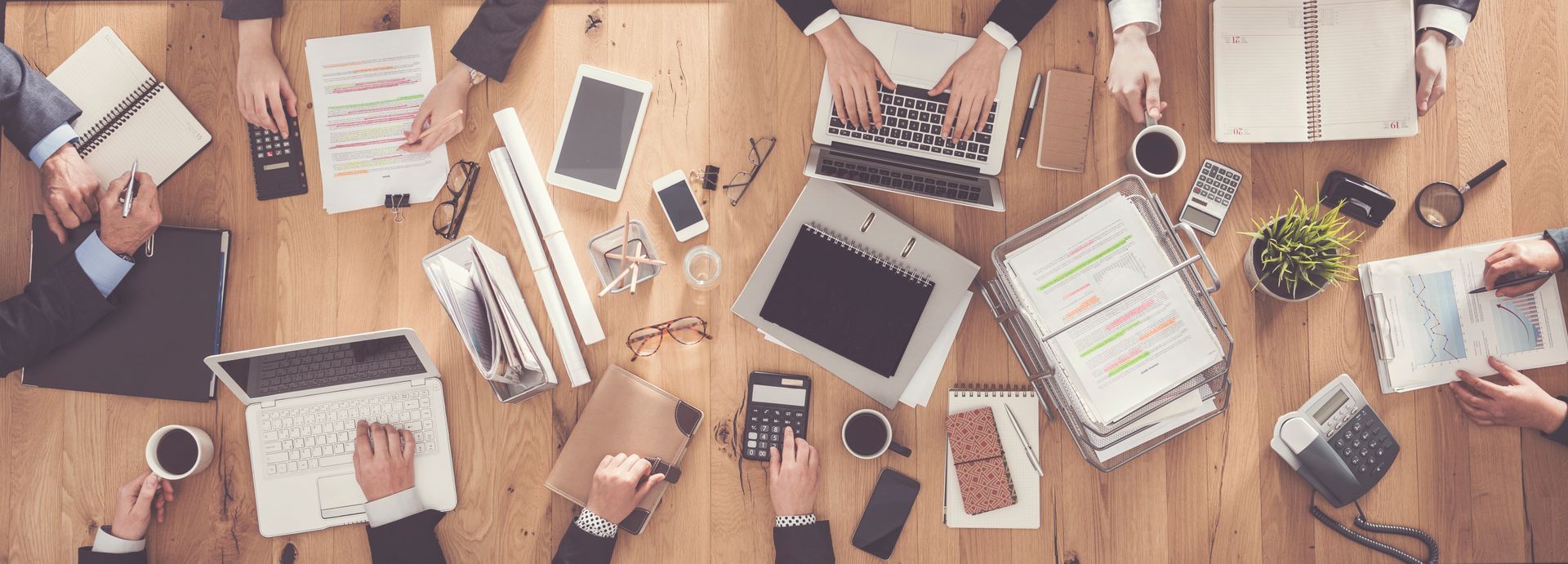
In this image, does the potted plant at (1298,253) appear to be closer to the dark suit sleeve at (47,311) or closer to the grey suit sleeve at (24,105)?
the dark suit sleeve at (47,311)

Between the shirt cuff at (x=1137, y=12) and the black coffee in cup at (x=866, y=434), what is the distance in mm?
1017

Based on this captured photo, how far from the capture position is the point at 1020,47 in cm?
171

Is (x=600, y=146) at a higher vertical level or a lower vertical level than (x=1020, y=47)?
lower

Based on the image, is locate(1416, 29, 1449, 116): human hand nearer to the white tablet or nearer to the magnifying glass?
the magnifying glass

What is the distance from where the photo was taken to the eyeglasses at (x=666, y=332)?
5.72 ft

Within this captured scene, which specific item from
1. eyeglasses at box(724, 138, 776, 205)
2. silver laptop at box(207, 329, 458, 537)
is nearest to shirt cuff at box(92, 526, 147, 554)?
silver laptop at box(207, 329, 458, 537)

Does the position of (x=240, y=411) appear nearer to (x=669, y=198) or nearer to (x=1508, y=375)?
(x=669, y=198)

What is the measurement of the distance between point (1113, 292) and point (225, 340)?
6.43 feet

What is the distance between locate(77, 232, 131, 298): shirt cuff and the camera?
1.68m

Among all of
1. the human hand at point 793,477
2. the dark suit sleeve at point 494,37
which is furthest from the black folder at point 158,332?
the human hand at point 793,477

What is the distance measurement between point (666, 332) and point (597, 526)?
0.45 meters

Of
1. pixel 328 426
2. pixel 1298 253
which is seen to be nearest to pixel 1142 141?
pixel 1298 253

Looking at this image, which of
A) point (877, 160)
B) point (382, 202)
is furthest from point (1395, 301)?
point (382, 202)

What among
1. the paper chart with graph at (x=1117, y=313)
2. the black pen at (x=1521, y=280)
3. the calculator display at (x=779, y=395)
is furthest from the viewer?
the calculator display at (x=779, y=395)
